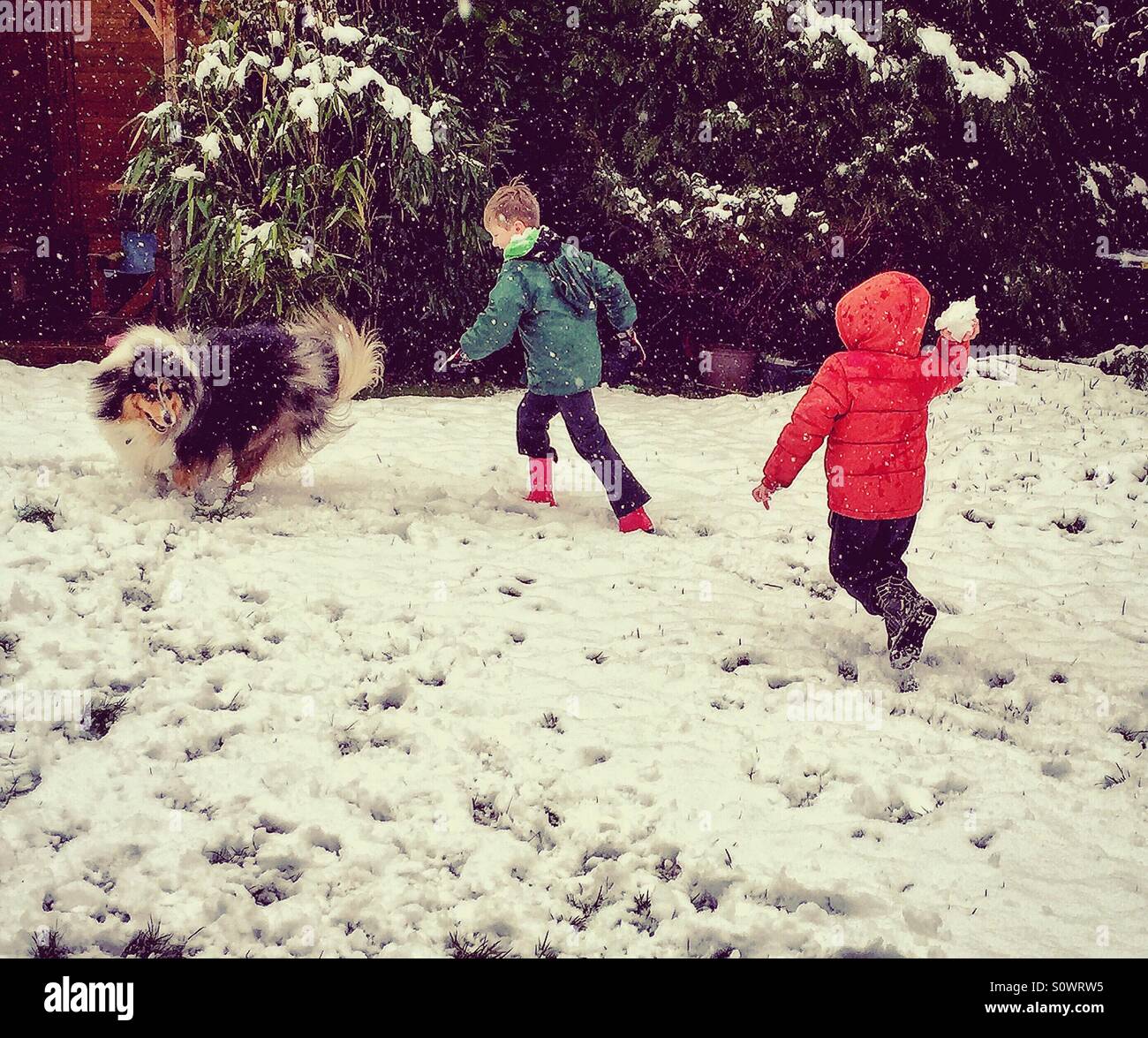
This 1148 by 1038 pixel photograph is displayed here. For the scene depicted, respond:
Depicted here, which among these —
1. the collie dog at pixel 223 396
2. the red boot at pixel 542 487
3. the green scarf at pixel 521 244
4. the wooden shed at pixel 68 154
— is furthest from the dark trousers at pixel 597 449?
the wooden shed at pixel 68 154

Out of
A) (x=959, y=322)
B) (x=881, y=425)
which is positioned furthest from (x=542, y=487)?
(x=959, y=322)

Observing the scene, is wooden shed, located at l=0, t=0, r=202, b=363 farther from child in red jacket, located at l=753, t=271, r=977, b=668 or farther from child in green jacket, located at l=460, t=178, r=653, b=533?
child in red jacket, located at l=753, t=271, r=977, b=668

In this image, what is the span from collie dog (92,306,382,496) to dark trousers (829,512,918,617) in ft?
8.68

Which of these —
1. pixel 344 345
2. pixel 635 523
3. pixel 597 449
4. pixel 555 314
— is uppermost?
pixel 555 314

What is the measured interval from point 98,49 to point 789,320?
741 cm

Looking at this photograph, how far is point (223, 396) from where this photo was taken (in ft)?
15.6

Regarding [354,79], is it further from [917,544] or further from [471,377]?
[917,544]

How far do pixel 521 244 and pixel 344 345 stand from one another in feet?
3.52

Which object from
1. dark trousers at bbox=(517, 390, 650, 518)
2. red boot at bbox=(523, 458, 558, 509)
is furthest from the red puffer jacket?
red boot at bbox=(523, 458, 558, 509)

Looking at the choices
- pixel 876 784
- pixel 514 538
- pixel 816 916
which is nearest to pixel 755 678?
pixel 876 784

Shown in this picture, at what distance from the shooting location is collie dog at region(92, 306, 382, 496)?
458 cm

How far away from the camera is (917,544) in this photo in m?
5.09

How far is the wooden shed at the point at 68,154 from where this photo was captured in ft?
32.8

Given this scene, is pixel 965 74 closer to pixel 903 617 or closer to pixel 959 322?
pixel 959 322
